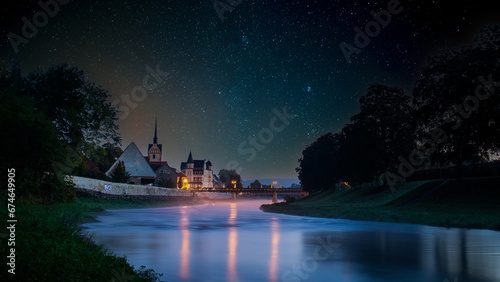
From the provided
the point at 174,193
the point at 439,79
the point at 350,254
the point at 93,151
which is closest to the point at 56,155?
the point at 93,151

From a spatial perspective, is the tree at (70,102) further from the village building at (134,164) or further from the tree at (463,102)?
the village building at (134,164)

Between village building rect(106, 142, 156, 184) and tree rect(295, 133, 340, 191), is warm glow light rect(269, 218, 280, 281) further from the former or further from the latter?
village building rect(106, 142, 156, 184)

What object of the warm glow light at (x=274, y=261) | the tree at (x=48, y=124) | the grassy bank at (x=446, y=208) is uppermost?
the tree at (x=48, y=124)

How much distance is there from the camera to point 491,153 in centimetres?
3791

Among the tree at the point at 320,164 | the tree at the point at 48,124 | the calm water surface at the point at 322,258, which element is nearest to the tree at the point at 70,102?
the tree at the point at 48,124

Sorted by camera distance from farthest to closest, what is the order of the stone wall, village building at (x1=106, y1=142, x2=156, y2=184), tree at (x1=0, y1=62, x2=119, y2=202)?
village building at (x1=106, y1=142, x2=156, y2=184) < the stone wall < tree at (x1=0, y1=62, x2=119, y2=202)

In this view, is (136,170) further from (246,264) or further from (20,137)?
(246,264)

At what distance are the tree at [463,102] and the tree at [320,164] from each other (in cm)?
4114

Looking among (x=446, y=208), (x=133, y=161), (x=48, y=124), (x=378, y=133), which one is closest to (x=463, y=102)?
(x=446, y=208)

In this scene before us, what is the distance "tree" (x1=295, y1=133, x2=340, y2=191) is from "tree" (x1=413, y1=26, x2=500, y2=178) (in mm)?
41145

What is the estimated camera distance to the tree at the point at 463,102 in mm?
35375

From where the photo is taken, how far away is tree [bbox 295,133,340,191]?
88.2 metres

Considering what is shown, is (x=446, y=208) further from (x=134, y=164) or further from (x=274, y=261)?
(x=134, y=164)

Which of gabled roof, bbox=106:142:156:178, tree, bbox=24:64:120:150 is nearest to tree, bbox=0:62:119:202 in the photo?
tree, bbox=24:64:120:150
